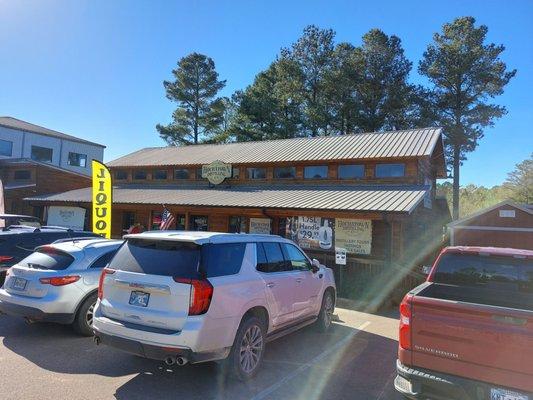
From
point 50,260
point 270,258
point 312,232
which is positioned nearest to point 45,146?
point 312,232

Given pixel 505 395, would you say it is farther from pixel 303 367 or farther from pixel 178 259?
pixel 178 259

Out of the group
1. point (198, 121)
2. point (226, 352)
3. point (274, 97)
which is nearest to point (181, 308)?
point (226, 352)

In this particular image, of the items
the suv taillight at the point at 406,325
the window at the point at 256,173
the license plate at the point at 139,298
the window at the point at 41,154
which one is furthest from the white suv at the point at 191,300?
the window at the point at 41,154

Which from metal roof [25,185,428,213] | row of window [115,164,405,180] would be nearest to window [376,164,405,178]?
row of window [115,164,405,180]

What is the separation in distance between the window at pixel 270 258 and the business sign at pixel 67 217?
66.5ft

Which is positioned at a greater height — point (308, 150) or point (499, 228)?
point (308, 150)

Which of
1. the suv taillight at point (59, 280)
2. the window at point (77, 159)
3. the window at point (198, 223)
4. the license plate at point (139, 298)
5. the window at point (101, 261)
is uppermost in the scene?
the window at point (77, 159)

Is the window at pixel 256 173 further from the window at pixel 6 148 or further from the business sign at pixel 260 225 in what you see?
the window at pixel 6 148

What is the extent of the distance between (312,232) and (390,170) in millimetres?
4397

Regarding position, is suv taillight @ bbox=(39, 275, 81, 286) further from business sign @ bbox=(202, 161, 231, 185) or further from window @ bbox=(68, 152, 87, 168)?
window @ bbox=(68, 152, 87, 168)

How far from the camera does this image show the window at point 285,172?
20.6 meters

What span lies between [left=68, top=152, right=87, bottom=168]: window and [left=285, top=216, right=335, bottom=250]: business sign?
32575 millimetres

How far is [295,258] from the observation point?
702 cm

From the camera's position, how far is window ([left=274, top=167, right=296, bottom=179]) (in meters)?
20.6
